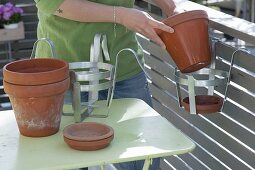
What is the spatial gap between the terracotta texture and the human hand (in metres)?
0.27

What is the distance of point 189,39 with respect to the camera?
80.1 inches

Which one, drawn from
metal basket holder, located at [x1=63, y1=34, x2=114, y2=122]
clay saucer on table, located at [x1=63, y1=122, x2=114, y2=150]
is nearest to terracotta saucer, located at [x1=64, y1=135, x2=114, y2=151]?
clay saucer on table, located at [x1=63, y1=122, x2=114, y2=150]

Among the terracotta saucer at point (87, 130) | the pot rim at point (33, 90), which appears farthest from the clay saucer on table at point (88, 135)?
the pot rim at point (33, 90)

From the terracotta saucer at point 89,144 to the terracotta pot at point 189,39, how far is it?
446 mm

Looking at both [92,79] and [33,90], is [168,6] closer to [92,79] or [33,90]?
[92,79]

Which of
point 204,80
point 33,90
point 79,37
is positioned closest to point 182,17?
point 204,80

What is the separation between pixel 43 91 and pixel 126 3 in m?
0.63

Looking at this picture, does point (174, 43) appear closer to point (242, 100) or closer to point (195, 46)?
point (195, 46)

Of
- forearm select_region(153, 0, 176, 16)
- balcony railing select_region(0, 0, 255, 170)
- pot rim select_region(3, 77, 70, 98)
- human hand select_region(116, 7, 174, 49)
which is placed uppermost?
human hand select_region(116, 7, 174, 49)

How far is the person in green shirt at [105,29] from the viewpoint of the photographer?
6.72 feet

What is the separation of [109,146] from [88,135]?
0.08m

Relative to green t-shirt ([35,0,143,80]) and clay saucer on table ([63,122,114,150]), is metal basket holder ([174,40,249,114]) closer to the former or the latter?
green t-shirt ([35,0,143,80])

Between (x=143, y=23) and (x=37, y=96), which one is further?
(x=143, y=23)

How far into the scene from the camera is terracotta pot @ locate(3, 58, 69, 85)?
1792 millimetres
